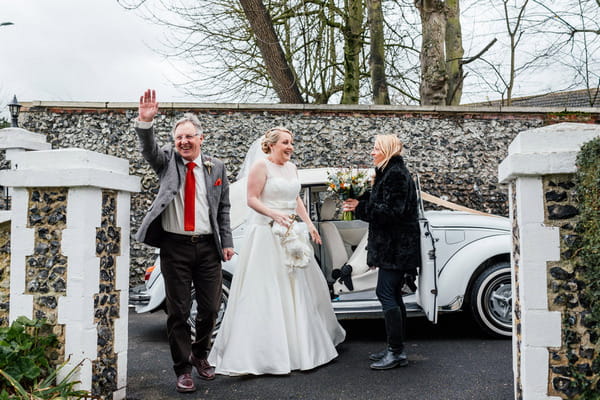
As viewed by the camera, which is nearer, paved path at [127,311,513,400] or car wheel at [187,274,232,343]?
paved path at [127,311,513,400]

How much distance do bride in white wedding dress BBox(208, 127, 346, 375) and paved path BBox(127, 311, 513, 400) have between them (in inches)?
7.0

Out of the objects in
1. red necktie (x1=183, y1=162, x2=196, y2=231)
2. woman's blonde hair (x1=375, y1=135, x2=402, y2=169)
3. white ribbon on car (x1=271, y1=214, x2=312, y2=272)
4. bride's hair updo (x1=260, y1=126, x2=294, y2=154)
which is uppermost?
bride's hair updo (x1=260, y1=126, x2=294, y2=154)

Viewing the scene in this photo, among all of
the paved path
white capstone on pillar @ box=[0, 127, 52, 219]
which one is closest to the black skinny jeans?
the paved path

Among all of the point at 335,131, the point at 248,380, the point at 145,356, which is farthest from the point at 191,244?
the point at 335,131

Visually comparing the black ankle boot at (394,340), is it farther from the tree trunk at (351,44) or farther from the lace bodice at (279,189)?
the tree trunk at (351,44)

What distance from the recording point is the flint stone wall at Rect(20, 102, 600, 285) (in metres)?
9.62

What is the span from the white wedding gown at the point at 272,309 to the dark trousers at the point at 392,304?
0.65 meters

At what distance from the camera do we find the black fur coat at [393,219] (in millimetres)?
4410

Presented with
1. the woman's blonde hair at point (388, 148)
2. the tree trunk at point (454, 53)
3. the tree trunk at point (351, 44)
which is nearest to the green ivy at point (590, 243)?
the woman's blonde hair at point (388, 148)

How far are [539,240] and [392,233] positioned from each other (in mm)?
1573

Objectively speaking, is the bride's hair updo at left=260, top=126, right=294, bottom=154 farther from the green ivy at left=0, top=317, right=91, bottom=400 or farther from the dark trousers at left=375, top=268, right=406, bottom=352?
the green ivy at left=0, top=317, right=91, bottom=400

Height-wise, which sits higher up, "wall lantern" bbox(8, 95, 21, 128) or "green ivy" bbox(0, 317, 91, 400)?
"wall lantern" bbox(8, 95, 21, 128)

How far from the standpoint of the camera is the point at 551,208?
122 inches

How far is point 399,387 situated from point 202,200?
221 cm
